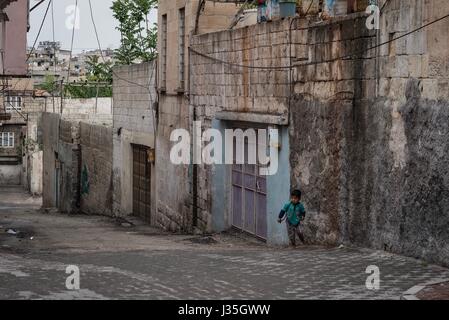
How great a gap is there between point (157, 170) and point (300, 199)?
9.70 metres

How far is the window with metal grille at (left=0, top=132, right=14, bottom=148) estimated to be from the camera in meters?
72.2

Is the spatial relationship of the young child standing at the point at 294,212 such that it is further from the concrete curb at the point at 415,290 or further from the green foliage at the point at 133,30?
the green foliage at the point at 133,30

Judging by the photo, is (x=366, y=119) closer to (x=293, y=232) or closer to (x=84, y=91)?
(x=293, y=232)

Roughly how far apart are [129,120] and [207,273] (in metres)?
16.4

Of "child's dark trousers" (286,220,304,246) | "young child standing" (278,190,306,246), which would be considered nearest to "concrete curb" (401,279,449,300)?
"young child standing" (278,190,306,246)

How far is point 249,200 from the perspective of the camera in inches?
713

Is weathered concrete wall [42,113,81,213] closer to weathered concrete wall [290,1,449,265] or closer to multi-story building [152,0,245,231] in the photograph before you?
multi-story building [152,0,245,231]

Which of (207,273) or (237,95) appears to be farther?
(237,95)

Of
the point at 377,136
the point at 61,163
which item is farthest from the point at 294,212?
the point at 61,163

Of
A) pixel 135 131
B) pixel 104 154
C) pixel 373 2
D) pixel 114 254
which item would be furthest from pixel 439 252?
pixel 104 154

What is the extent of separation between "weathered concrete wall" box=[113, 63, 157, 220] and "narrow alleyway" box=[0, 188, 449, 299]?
28.9 ft

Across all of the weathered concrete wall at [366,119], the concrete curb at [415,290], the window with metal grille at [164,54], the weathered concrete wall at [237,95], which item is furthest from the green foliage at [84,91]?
the concrete curb at [415,290]

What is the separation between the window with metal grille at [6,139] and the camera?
72.2 m

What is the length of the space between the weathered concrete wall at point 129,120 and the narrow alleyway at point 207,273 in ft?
28.9
